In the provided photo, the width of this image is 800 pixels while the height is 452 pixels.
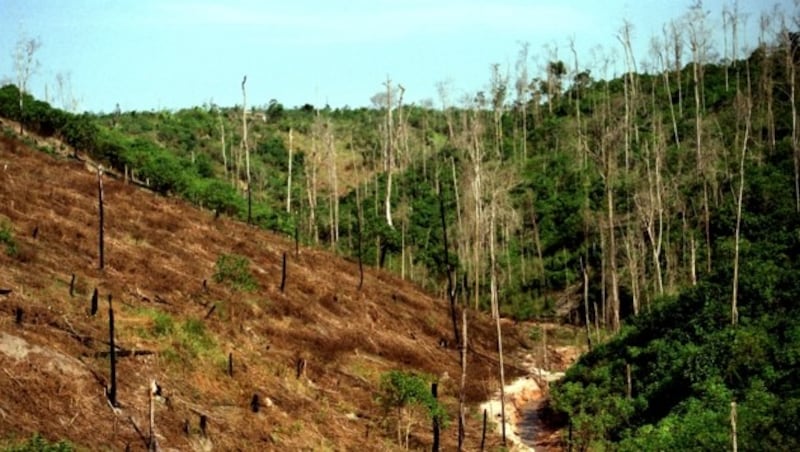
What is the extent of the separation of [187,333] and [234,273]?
22.6 feet

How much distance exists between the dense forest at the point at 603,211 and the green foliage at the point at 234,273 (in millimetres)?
10828

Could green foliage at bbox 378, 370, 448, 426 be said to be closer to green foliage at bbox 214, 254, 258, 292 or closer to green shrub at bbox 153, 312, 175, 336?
green shrub at bbox 153, 312, 175, 336

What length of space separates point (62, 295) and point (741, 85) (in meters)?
66.6

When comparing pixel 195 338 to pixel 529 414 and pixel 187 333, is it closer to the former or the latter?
pixel 187 333

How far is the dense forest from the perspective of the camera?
31266mm

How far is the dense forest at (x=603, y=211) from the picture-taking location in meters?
31.3

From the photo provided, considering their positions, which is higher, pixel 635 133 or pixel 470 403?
pixel 635 133

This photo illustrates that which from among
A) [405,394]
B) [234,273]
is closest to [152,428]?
[405,394]

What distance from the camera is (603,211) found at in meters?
65.5

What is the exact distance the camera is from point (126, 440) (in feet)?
77.5

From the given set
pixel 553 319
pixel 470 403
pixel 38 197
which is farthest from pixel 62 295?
pixel 553 319

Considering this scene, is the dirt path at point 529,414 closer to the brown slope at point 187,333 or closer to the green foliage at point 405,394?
the brown slope at point 187,333

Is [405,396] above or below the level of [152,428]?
below

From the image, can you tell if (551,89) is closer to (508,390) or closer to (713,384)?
(508,390)
